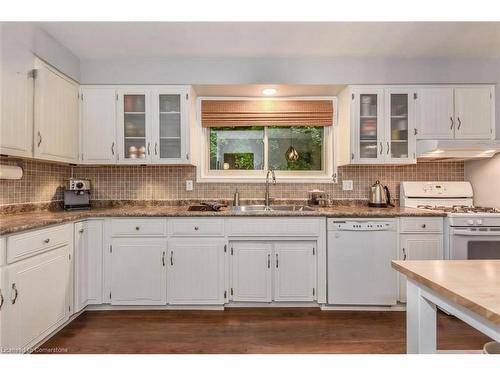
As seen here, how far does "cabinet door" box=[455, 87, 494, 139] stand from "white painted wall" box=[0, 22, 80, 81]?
3635mm

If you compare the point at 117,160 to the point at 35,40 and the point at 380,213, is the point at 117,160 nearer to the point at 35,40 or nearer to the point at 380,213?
the point at 35,40

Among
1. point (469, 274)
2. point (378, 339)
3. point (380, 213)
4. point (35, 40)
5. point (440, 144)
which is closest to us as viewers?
point (469, 274)

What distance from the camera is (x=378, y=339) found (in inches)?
85.4

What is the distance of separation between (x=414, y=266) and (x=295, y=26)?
2.01m

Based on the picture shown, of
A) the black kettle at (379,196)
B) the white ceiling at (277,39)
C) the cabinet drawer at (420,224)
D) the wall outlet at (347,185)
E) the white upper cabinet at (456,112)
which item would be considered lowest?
the cabinet drawer at (420,224)

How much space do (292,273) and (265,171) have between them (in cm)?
123

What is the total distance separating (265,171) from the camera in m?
3.44

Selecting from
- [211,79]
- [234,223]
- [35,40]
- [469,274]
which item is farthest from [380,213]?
[35,40]

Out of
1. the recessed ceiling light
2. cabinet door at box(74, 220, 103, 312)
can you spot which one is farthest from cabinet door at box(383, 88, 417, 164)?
cabinet door at box(74, 220, 103, 312)

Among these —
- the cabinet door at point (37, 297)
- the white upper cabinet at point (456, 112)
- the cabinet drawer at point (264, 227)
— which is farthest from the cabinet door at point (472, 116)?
the cabinet door at point (37, 297)

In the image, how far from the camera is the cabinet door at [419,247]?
2633 millimetres

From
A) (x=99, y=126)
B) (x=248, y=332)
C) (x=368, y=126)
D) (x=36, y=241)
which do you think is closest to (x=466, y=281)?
(x=248, y=332)

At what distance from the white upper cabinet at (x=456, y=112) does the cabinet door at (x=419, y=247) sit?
98 centimetres

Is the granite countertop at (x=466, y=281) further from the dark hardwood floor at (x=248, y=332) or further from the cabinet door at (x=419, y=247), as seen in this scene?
the cabinet door at (x=419, y=247)
